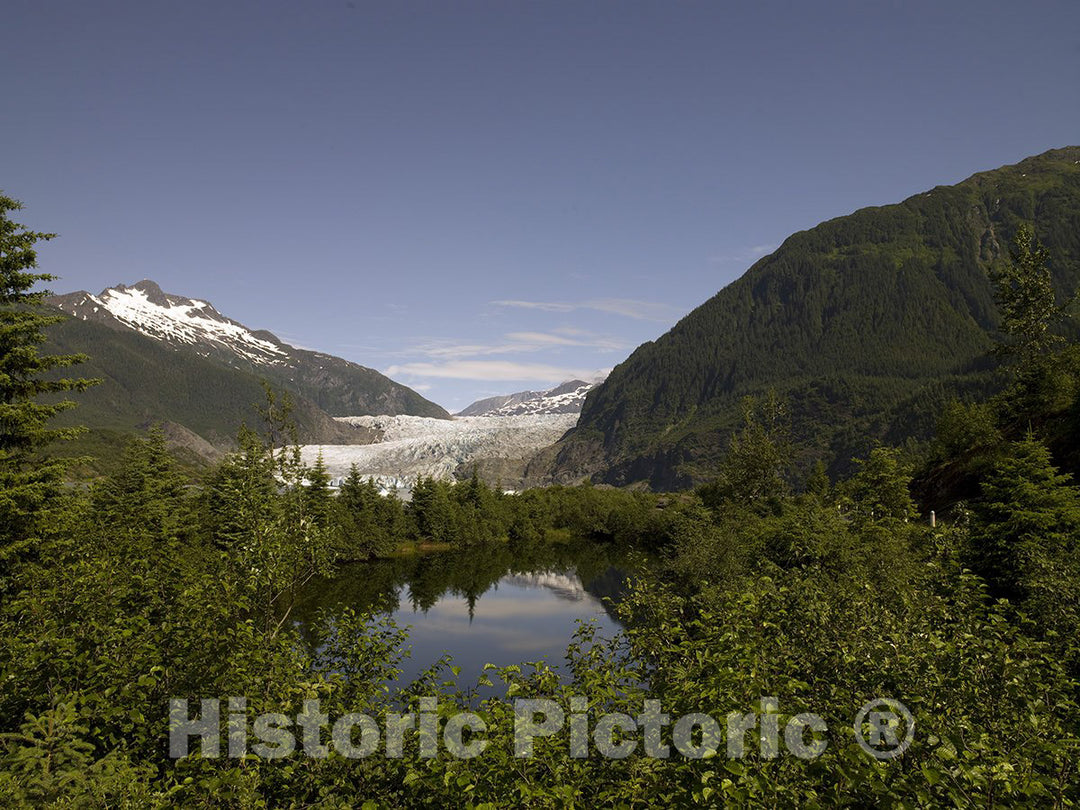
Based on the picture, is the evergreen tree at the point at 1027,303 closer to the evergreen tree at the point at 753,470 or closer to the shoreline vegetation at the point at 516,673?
the evergreen tree at the point at 753,470

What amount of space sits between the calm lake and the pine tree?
16.1 metres

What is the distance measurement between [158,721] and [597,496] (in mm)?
129745

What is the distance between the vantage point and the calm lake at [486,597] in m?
49.4

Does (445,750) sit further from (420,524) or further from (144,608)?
(420,524)

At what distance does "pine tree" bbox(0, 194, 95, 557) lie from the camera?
23250mm

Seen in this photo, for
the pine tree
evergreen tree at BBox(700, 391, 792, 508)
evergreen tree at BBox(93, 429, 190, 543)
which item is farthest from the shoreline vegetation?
evergreen tree at BBox(700, 391, 792, 508)

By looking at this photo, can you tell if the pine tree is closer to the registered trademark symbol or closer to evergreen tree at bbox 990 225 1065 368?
the registered trademark symbol

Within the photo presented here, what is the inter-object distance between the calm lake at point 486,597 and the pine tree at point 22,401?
52.8 ft

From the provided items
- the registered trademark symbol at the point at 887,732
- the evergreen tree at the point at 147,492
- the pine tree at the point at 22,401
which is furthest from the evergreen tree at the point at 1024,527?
the evergreen tree at the point at 147,492

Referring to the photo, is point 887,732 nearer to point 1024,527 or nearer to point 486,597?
point 1024,527

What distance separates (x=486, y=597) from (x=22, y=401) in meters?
55.1

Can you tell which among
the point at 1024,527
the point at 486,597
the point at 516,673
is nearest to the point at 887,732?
the point at 516,673

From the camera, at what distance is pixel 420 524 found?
104m

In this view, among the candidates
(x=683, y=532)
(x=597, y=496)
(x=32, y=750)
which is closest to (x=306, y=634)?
(x=683, y=532)
